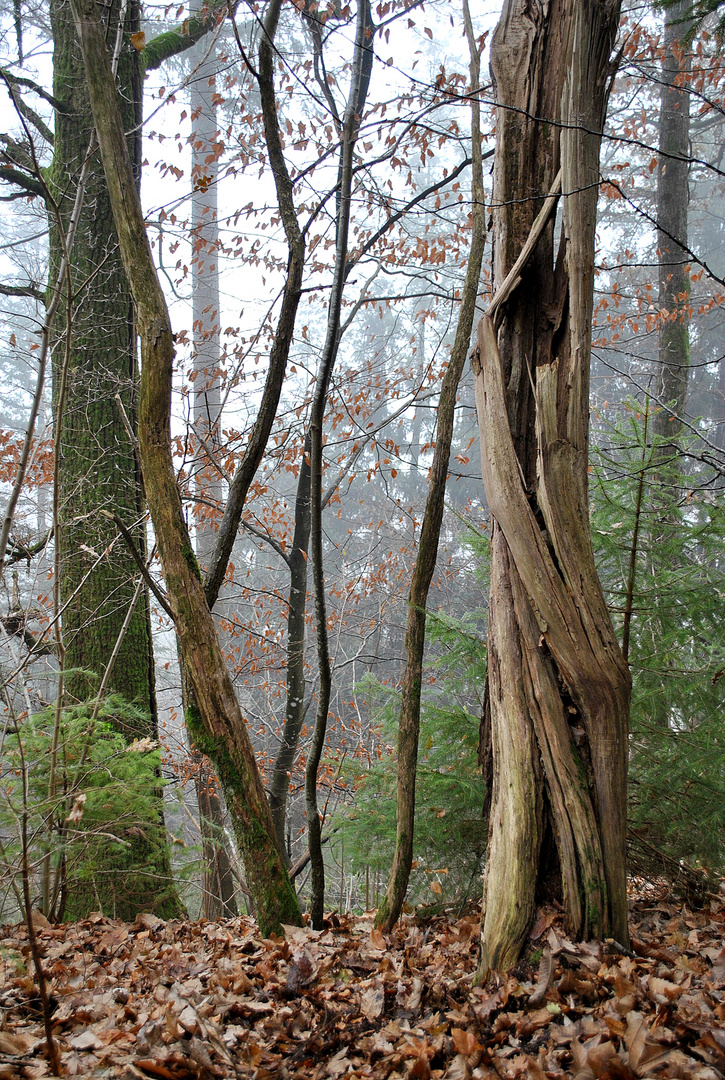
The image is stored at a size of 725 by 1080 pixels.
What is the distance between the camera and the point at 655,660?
3711mm

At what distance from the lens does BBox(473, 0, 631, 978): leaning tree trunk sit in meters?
2.43

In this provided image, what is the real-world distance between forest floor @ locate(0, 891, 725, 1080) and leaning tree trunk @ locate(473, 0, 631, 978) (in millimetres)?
233

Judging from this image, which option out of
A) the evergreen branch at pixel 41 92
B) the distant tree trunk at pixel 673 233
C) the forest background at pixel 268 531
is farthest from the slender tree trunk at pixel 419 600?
the distant tree trunk at pixel 673 233

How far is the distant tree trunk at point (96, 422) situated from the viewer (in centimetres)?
518

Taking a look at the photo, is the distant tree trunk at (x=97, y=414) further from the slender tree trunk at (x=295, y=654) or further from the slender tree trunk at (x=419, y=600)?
the slender tree trunk at (x=419, y=600)

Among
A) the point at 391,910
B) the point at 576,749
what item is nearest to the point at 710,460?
the point at 576,749

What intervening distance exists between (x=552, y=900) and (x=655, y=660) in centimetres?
170

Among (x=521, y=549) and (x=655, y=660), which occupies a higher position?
(x=521, y=549)

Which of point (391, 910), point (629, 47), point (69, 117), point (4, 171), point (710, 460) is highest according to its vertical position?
point (629, 47)

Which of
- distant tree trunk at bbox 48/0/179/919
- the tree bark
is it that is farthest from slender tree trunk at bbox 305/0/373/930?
distant tree trunk at bbox 48/0/179/919

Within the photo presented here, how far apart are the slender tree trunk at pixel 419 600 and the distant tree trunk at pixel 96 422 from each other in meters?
2.56

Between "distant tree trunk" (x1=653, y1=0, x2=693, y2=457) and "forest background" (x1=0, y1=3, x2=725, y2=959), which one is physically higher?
"distant tree trunk" (x1=653, y1=0, x2=693, y2=457)

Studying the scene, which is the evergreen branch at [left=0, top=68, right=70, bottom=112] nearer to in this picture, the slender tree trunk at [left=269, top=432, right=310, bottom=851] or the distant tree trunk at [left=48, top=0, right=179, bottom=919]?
the distant tree trunk at [left=48, top=0, right=179, bottom=919]

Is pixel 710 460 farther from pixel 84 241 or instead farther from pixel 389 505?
pixel 389 505
